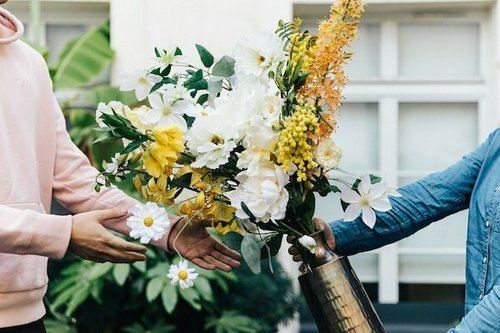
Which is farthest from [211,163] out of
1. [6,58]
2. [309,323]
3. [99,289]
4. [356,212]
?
[309,323]

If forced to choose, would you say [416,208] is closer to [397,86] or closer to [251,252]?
[251,252]

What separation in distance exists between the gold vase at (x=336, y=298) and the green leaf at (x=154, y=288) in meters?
2.58

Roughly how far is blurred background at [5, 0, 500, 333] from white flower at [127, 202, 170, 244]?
350 cm

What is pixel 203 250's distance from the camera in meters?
2.52

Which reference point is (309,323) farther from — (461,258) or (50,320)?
(50,320)

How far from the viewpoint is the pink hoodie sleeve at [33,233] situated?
87.3 inches

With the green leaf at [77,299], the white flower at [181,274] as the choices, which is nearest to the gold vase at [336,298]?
the white flower at [181,274]

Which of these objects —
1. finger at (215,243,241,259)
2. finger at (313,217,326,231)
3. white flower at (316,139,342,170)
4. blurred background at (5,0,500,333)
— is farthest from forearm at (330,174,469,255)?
blurred background at (5,0,500,333)

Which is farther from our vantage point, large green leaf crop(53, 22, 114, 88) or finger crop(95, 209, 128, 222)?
large green leaf crop(53, 22, 114, 88)

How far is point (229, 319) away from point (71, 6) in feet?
7.13

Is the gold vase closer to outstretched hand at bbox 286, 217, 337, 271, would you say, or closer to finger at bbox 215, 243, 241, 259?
outstretched hand at bbox 286, 217, 337, 271

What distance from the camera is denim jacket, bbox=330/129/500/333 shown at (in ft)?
7.45

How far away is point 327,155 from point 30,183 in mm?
716

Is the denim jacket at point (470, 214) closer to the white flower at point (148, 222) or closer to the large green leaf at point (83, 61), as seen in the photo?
the white flower at point (148, 222)
